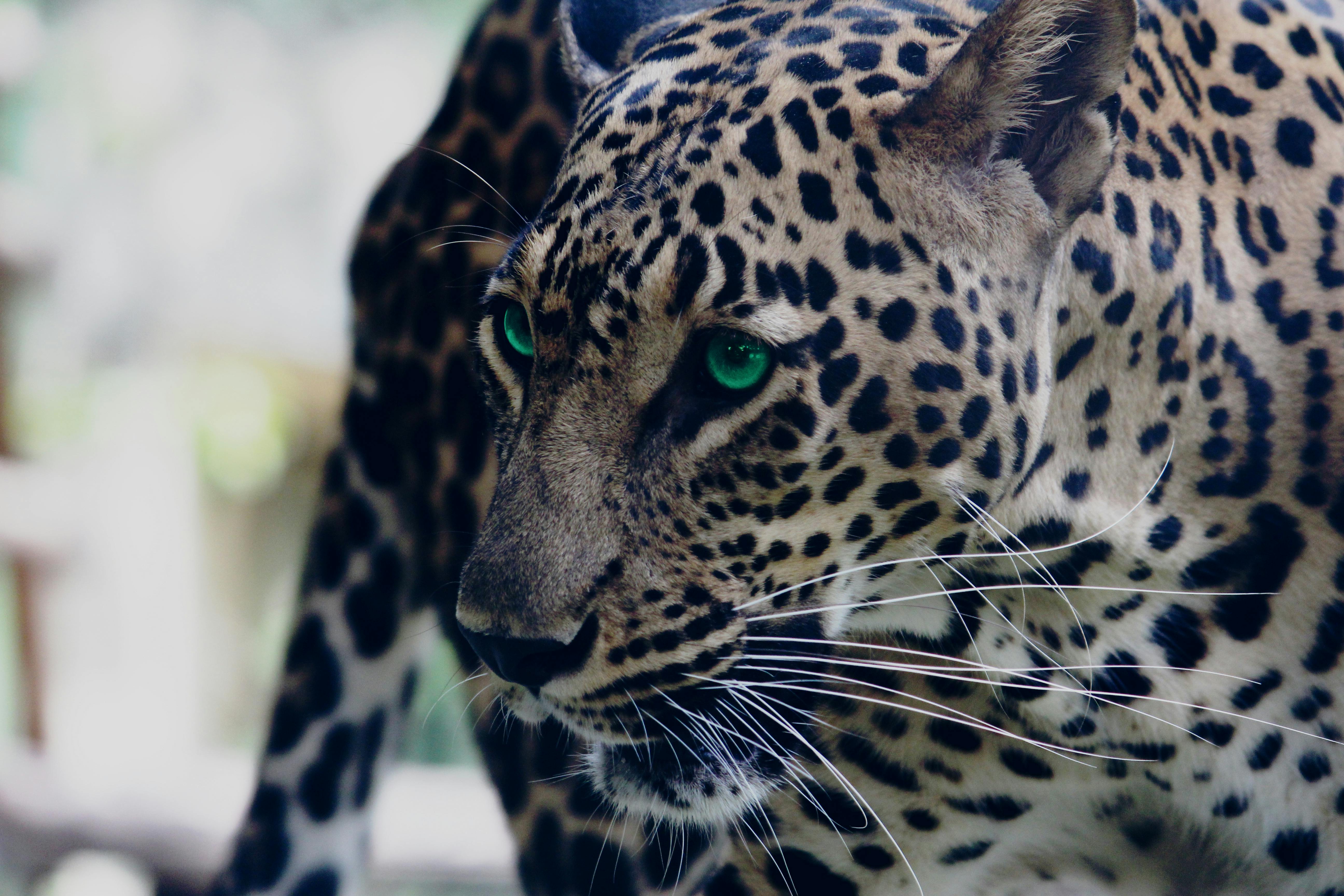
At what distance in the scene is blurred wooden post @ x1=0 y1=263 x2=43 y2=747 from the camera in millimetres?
6207

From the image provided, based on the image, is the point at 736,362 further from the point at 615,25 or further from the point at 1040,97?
the point at 615,25

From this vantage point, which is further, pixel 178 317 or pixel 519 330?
pixel 178 317

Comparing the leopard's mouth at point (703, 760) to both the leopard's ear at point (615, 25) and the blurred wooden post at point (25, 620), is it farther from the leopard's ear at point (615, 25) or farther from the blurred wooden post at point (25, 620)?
the blurred wooden post at point (25, 620)

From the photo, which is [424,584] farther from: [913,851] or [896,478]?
[896,478]

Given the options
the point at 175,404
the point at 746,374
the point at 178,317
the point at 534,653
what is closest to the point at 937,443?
the point at 746,374

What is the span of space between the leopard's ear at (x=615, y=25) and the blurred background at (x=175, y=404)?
980mm

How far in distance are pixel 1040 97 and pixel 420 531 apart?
5.98 ft

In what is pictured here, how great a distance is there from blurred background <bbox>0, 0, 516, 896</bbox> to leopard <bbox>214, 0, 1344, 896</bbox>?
1407 mm

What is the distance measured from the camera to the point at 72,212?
8594 millimetres

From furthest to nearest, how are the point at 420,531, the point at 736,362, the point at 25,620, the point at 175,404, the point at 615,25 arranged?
the point at 175,404
the point at 25,620
the point at 420,531
the point at 615,25
the point at 736,362

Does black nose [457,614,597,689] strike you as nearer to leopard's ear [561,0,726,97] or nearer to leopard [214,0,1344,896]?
leopard [214,0,1344,896]

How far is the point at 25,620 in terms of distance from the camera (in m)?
6.25

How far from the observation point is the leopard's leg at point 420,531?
296 cm

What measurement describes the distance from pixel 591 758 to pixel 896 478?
0.69 m
